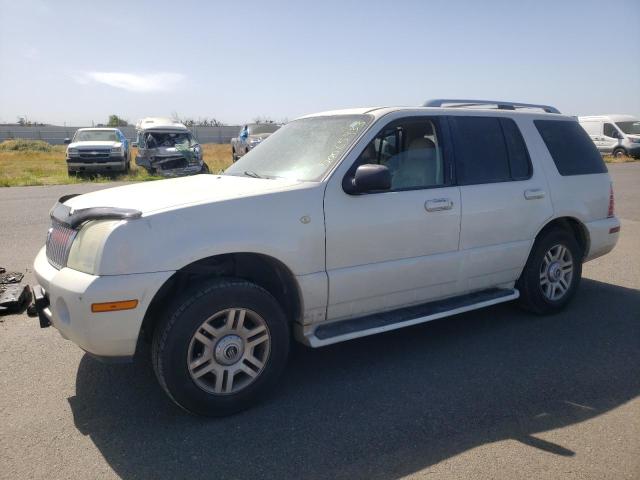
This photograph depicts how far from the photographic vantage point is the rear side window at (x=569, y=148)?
17.0 feet

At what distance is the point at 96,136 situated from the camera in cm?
2005

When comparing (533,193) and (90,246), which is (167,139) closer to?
(533,193)

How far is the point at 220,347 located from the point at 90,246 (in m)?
0.97

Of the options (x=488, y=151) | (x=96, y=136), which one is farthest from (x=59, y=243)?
(x=96, y=136)

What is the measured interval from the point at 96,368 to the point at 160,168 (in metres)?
16.1

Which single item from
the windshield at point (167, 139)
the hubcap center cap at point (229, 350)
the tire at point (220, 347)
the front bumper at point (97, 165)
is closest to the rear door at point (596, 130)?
the windshield at point (167, 139)

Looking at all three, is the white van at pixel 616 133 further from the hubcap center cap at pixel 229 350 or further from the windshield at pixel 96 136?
the hubcap center cap at pixel 229 350

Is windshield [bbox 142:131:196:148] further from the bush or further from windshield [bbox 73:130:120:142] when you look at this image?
the bush

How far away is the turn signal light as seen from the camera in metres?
3.00

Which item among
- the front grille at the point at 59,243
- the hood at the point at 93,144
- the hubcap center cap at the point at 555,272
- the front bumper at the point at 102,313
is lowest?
the hubcap center cap at the point at 555,272

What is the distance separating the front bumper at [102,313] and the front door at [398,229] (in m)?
1.23

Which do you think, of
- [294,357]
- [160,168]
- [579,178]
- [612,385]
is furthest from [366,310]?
[160,168]

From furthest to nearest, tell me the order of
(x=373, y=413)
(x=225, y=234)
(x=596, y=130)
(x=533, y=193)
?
(x=596, y=130) < (x=533, y=193) < (x=373, y=413) < (x=225, y=234)

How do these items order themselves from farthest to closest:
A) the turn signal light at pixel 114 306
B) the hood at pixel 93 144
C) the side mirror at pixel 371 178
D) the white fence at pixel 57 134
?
the white fence at pixel 57 134 < the hood at pixel 93 144 < the side mirror at pixel 371 178 < the turn signal light at pixel 114 306
